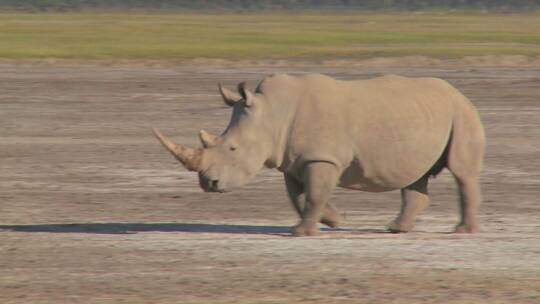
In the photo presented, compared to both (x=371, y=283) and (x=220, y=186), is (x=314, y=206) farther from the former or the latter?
(x=371, y=283)

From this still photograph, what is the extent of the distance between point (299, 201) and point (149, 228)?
148 centimetres

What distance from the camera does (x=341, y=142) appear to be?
42.8 feet

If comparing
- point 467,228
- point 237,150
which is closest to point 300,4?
point 467,228

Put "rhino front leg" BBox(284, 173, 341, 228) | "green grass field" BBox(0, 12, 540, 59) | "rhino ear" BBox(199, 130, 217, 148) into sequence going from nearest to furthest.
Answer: "rhino ear" BBox(199, 130, 217, 148) < "rhino front leg" BBox(284, 173, 341, 228) < "green grass field" BBox(0, 12, 540, 59)

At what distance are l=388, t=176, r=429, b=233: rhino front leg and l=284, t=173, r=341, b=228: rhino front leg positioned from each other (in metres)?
0.50

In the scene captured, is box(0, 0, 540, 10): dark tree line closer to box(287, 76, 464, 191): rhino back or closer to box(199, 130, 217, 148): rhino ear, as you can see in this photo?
box(287, 76, 464, 191): rhino back

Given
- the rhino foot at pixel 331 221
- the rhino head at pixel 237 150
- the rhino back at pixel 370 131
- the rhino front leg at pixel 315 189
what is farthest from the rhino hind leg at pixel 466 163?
the rhino head at pixel 237 150

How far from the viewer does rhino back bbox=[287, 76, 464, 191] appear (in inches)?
512

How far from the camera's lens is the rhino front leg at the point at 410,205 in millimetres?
13531

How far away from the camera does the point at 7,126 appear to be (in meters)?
23.6

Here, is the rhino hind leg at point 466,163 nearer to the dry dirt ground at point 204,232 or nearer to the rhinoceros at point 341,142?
the rhinoceros at point 341,142

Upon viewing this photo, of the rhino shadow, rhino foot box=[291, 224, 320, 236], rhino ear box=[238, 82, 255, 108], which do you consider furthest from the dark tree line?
rhino foot box=[291, 224, 320, 236]

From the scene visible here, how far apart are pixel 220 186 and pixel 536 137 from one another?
10176 millimetres

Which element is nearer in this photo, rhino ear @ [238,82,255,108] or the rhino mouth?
the rhino mouth
